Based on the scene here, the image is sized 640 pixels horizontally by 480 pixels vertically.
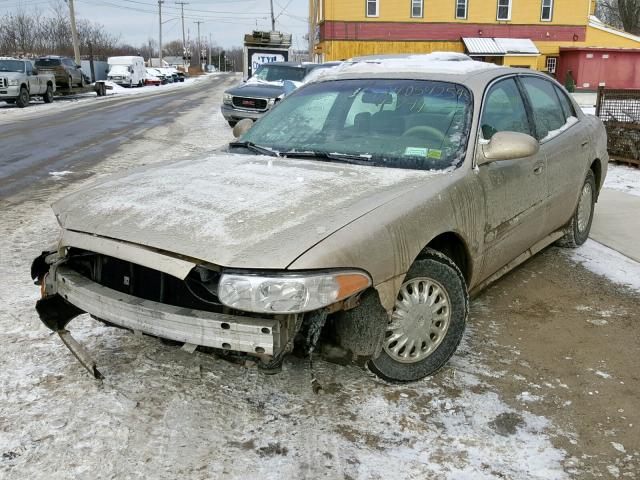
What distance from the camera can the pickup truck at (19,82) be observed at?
23.2m

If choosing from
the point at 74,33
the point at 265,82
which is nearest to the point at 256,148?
the point at 265,82

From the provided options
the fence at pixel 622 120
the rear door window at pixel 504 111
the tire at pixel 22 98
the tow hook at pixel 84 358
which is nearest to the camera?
the tow hook at pixel 84 358

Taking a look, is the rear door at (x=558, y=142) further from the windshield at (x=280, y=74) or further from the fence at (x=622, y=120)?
the windshield at (x=280, y=74)

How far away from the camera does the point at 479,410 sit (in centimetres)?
295

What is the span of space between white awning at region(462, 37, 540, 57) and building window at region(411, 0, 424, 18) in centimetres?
310

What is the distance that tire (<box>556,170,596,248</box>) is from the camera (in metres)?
5.26

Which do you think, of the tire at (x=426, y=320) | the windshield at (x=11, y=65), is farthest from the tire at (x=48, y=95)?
the tire at (x=426, y=320)

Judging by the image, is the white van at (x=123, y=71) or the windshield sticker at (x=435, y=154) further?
the white van at (x=123, y=71)

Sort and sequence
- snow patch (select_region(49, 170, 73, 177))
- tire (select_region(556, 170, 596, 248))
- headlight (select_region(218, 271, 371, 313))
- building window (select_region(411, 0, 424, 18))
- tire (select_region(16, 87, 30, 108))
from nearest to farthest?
headlight (select_region(218, 271, 371, 313)) → tire (select_region(556, 170, 596, 248)) → snow patch (select_region(49, 170, 73, 177)) → tire (select_region(16, 87, 30, 108)) → building window (select_region(411, 0, 424, 18))

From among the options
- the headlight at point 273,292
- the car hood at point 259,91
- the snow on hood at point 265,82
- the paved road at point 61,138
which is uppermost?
the snow on hood at point 265,82

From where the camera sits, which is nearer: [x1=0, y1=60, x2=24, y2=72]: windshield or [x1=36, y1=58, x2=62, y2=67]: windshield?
[x1=0, y1=60, x2=24, y2=72]: windshield

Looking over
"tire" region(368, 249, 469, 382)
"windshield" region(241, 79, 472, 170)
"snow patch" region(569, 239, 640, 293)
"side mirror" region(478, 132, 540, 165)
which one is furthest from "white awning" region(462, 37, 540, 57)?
"tire" region(368, 249, 469, 382)

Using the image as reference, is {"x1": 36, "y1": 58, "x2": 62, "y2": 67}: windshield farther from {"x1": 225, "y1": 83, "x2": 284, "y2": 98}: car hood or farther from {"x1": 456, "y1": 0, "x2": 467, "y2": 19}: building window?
{"x1": 456, "y1": 0, "x2": 467, "y2": 19}: building window

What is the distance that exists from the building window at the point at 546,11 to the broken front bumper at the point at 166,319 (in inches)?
1589
